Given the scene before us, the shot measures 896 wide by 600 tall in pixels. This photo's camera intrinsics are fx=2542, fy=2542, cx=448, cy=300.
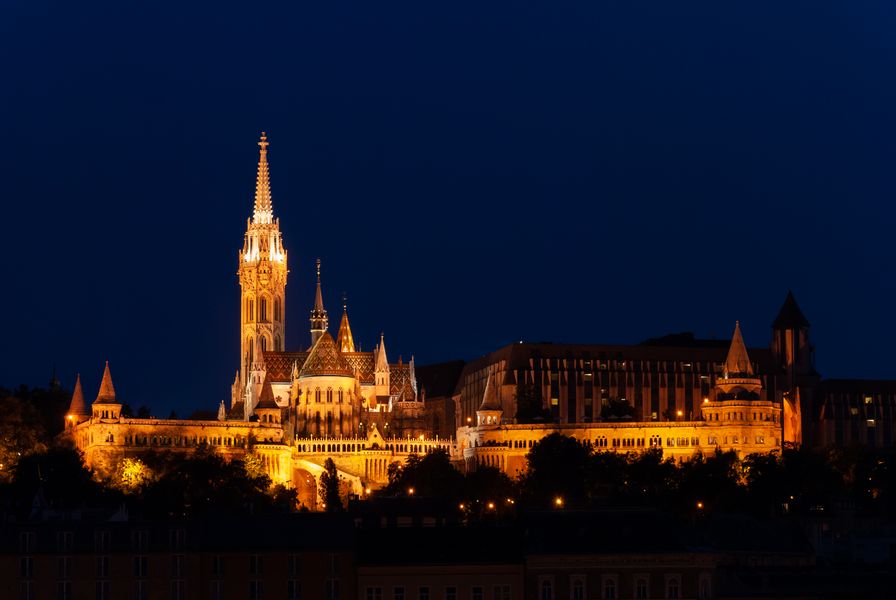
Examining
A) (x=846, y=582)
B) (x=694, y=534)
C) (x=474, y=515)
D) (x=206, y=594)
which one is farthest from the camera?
(x=474, y=515)

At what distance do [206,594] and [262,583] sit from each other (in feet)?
9.70

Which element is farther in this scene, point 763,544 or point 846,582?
point 763,544

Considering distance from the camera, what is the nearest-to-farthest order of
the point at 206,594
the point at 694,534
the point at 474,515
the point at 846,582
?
the point at 206,594
the point at 846,582
the point at 694,534
the point at 474,515

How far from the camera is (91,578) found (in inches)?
5217

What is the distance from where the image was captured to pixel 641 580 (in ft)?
Answer: 443

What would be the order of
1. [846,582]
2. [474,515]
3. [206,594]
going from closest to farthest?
[206,594] → [846,582] → [474,515]

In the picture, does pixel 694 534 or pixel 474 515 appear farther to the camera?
pixel 474 515

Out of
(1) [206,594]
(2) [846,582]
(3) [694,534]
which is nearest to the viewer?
(1) [206,594]

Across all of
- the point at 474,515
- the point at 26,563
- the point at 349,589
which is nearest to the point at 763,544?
the point at 474,515

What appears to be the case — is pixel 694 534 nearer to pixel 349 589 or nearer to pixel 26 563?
pixel 349 589

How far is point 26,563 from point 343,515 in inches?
683

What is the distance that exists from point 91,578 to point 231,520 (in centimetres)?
824

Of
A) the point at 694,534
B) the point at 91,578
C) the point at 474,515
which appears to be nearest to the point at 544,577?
the point at 91,578

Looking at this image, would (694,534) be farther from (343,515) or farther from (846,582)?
(343,515)
